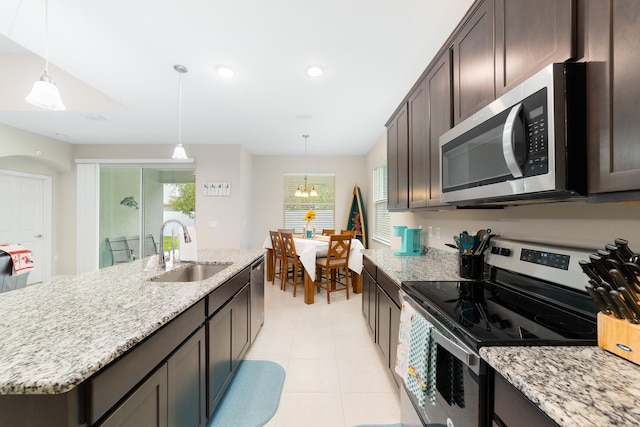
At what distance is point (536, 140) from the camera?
92cm

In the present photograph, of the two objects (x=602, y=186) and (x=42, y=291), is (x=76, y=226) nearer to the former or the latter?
(x=42, y=291)

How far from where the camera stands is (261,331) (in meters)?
2.92

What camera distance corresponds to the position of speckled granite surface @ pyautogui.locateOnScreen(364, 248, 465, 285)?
5.66 ft

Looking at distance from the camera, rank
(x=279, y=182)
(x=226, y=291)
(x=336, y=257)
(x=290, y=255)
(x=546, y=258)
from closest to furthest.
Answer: (x=546, y=258) → (x=226, y=291) → (x=336, y=257) → (x=290, y=255) → (x=279, y=182)

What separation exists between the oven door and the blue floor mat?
1046 millimetres

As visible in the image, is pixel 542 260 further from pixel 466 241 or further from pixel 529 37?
pixel 529 37

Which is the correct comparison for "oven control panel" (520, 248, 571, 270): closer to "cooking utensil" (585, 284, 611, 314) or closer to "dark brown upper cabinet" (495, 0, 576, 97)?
"cooking utensil" (585, 284, 611, 314)

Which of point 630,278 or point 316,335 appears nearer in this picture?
point 630,278

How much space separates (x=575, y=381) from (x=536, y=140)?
0.73m

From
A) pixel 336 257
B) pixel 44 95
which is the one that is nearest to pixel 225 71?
pixel 44 95

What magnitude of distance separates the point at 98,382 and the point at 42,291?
102 cm

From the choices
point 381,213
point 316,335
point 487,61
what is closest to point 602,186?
point 487,61

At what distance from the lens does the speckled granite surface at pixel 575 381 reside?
0.52 m

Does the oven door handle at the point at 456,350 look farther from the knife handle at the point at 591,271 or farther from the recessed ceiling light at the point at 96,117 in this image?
the recessed ceiling light at the point at 96,117
